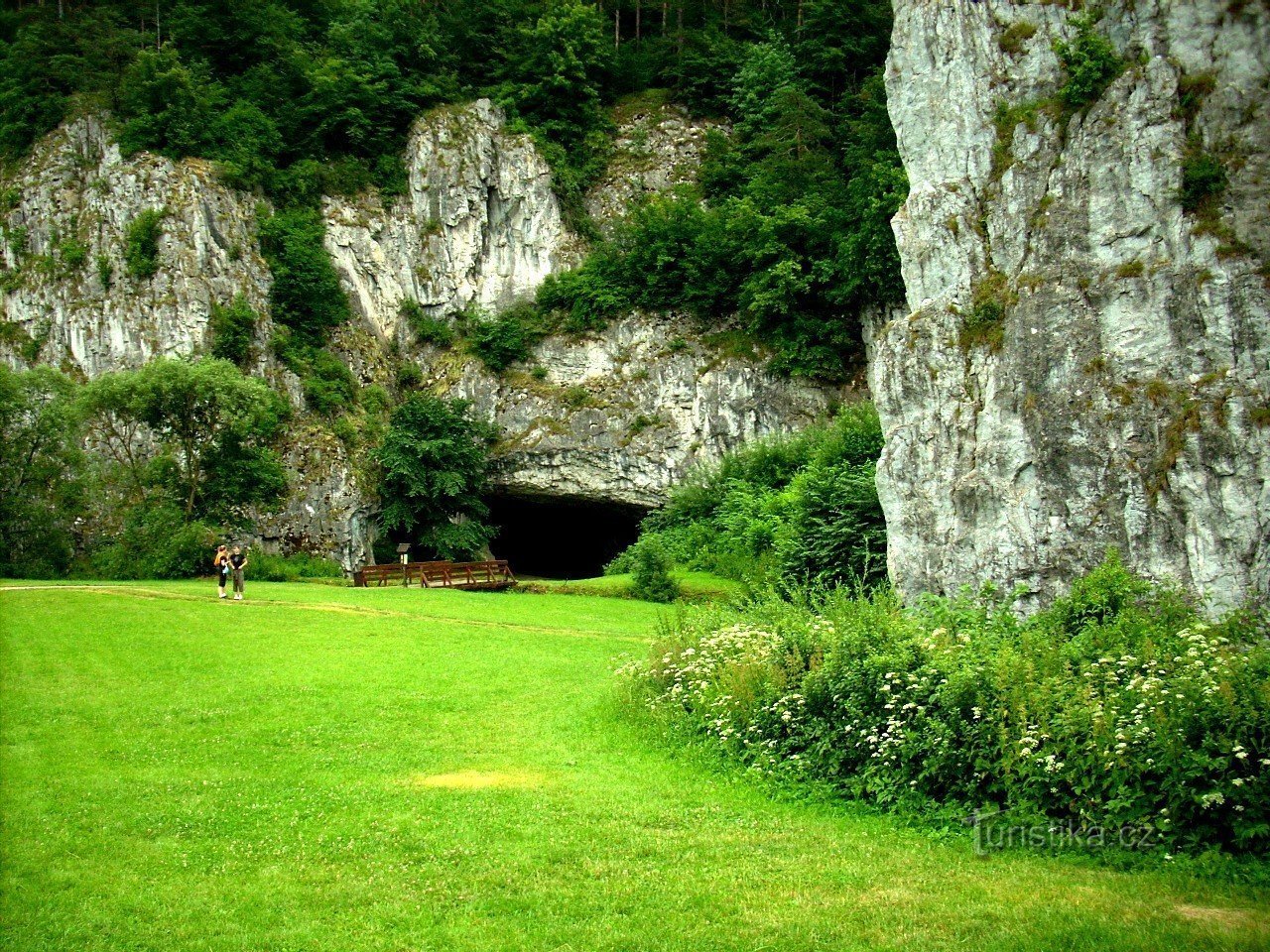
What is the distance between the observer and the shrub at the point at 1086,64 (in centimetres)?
2492

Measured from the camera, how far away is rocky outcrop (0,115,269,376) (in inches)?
1540

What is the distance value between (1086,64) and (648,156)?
25365 mm

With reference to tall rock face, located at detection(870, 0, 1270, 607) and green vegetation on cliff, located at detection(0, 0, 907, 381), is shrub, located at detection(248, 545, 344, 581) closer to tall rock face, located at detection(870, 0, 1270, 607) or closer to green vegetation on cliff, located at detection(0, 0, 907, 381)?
green vegetation on cliff, located at detection(0, 0, 907, 381)

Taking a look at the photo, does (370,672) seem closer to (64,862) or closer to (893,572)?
(64,862)

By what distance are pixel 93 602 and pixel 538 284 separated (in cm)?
2608

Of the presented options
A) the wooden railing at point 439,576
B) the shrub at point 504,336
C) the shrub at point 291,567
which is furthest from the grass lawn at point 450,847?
the shrub at point 504,336

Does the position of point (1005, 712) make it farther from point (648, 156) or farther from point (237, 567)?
point (648, 156)

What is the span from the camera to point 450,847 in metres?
8.30

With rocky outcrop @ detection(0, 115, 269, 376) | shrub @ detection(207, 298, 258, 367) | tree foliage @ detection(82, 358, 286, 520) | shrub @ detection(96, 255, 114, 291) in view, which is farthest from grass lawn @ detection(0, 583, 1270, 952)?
shrub @ detection(96, 255, 114, 291)

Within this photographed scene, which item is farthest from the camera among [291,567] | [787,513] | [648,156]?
[648,156]

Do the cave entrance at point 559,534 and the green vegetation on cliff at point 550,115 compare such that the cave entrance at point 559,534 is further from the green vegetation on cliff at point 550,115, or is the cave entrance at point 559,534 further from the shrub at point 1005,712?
the shrub at point 1005,712

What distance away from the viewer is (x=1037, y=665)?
1007 cm

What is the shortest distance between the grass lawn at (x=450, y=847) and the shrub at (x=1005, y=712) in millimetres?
622

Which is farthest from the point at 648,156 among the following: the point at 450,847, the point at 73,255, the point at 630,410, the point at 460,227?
the point at 450,847
